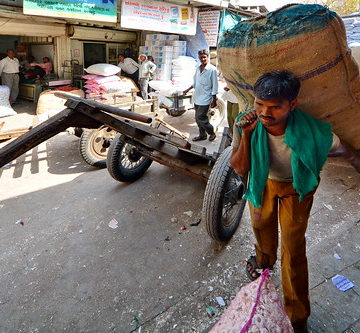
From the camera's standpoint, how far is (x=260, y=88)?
4.38ft

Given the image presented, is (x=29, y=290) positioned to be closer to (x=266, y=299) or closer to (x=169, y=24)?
(x=266, y=299)

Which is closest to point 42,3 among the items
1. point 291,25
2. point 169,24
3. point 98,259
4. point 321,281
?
point 169,24

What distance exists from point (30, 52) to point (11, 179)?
769 cm

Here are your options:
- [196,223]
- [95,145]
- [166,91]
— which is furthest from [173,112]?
[196,223]

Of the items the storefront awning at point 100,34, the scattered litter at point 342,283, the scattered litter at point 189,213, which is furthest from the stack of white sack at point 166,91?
the scattered litter at point 342,283

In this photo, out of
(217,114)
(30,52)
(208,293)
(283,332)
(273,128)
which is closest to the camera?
(283,332)

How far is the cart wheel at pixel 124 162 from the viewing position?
375cm

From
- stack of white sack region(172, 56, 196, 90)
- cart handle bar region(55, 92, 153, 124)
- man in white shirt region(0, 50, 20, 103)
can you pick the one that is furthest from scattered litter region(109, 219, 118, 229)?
man in white shirt region(0, 50, 20, 103)

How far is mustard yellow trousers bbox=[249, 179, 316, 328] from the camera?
5.53ft

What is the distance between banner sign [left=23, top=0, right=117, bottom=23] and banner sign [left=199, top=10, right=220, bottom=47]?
4041 millimetres

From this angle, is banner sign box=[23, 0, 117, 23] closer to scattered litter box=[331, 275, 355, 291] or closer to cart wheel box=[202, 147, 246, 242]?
cart wheel box=[202, 147, 246, 242]

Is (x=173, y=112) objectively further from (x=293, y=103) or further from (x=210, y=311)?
(x=293, y=103)

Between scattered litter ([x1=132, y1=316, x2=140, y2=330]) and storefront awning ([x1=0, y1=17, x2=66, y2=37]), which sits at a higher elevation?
storefront awning ([x1=0, y1=17, x2=66, y2=37])

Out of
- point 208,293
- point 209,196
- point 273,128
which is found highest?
point 273,128
